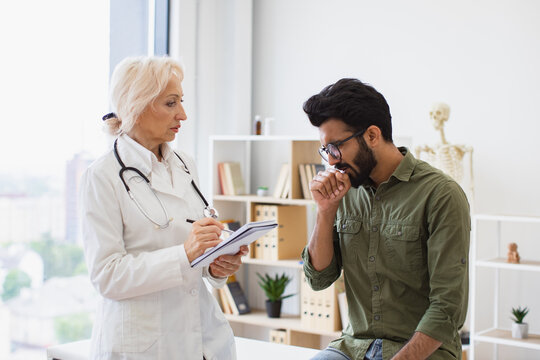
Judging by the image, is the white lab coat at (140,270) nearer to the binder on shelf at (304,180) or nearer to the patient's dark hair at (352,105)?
the patient's dark hair at (352,105)

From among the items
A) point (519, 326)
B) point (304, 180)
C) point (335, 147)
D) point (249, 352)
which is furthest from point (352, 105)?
point (304, 180)

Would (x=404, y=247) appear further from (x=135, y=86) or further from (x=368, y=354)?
(x=135, y=86)

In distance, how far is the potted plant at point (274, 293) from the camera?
4598mm

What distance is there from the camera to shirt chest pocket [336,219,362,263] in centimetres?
205

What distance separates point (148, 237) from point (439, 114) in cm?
247

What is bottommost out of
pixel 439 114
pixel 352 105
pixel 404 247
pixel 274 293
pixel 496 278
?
pixel 274 293

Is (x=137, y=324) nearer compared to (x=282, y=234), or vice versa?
(x=137, y=324)

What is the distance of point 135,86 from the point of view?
2.01 metres

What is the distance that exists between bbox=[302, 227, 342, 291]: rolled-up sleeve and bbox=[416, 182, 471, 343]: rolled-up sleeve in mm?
354

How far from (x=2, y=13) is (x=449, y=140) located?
2887 millimetres

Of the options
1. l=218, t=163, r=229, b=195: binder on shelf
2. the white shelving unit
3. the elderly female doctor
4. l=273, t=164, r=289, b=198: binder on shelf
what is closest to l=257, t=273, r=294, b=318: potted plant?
l=273, t=164, r=289, b=198: binder on shelf

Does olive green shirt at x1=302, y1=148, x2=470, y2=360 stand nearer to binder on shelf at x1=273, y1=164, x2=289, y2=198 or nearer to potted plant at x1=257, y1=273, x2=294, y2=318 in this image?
binder on shelf at x1=273, y1=164, x2=289, y2=198

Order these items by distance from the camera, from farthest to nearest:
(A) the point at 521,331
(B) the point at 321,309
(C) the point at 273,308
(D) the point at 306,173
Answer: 1. (C) the point at 273,308
2. (D) the point at 306,173
3. (B) the point at 321,309
4. (A) the point at 521,331

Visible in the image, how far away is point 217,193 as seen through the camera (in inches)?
189
